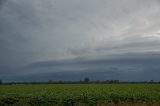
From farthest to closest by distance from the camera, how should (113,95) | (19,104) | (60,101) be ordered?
(113,95)
(60,101)
(19,104)

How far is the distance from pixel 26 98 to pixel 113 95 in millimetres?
6570

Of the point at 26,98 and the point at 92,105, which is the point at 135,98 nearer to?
the point at 92,105

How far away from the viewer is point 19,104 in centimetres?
2166

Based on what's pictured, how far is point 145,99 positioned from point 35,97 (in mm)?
7383

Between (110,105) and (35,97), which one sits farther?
(35,97)

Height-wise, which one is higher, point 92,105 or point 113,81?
point 113,81

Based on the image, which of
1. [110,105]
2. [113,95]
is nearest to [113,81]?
[113,95]

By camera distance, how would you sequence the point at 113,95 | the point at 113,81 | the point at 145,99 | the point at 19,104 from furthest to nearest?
the point at 113,81, the point at 113,95, the point at 145,99, the point at 19,104

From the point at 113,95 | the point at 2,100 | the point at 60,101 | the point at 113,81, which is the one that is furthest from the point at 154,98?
the point at 113,81

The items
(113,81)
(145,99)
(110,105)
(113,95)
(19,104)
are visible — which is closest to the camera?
(110,105)

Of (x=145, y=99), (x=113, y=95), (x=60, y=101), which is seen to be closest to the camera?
(x=60, y=101)

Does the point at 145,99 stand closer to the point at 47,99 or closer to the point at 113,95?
the point at 113,95

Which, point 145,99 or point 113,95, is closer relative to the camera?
point 145,99

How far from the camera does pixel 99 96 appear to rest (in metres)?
25.9
